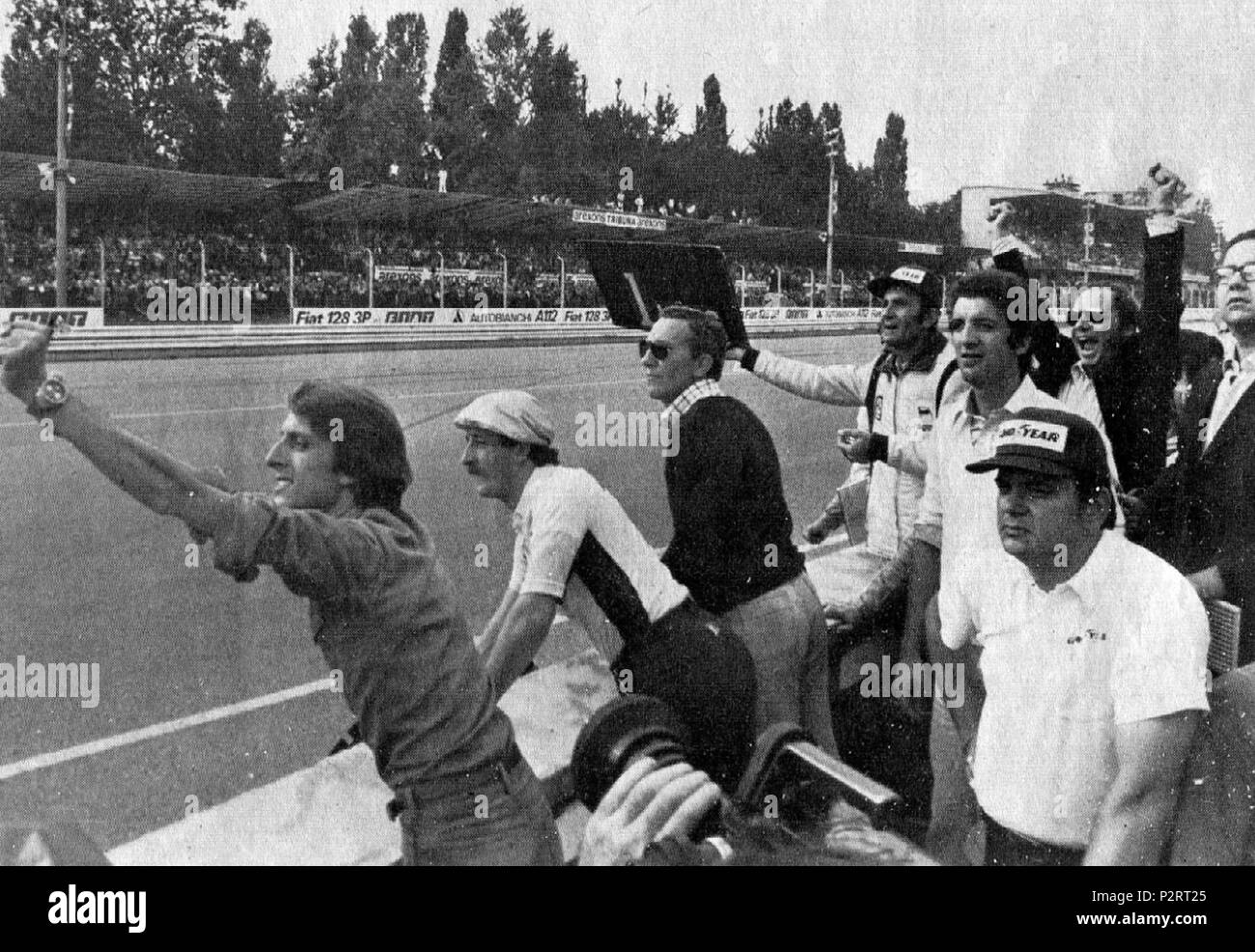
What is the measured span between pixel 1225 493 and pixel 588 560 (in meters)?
1.52

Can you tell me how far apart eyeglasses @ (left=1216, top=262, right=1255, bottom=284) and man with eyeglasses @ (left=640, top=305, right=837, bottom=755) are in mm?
1160

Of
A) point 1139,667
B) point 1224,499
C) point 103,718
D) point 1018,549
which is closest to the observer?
point 1139,667

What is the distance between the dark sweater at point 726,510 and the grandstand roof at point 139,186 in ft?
3.96

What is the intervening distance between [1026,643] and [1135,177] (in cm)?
168

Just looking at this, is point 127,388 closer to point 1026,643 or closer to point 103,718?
point 103,718

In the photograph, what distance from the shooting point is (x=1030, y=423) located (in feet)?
7.06

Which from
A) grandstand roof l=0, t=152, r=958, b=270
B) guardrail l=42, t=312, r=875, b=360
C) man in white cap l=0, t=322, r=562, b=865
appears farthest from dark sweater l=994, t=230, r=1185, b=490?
man in white cap l=0, t=322, r=562, b=865

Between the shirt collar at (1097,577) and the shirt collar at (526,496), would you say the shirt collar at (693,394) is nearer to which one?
the shirt collar at (526,496)

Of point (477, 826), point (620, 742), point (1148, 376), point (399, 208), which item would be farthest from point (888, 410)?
point (620, 742)

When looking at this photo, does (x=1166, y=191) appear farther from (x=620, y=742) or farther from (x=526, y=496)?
(x=620, y=742)

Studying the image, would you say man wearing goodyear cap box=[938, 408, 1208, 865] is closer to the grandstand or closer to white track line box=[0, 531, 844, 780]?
the grandstand
